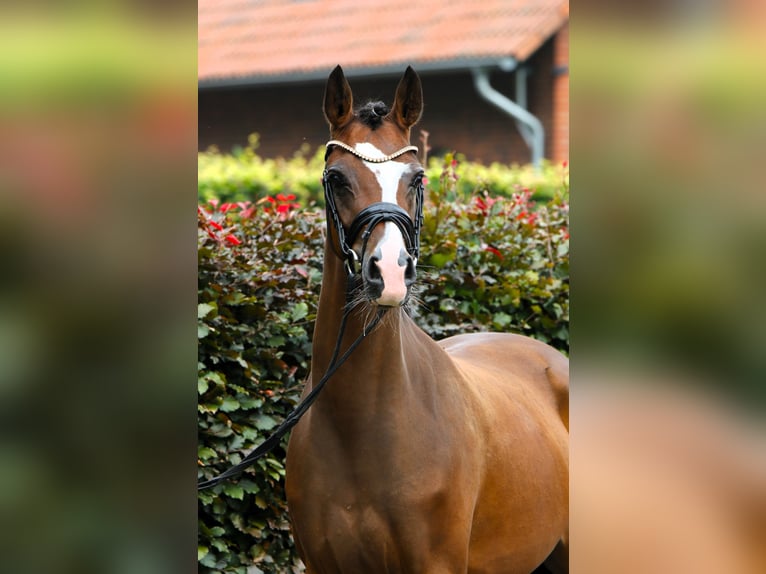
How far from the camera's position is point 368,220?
3020 mm

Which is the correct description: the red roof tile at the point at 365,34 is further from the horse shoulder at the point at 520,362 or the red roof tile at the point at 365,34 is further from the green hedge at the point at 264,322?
the horse shoulder at the point at 520,362

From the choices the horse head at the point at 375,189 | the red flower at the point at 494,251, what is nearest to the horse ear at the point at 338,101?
the horse head at the point at 375,189

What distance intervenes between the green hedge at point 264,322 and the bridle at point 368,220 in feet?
2.25

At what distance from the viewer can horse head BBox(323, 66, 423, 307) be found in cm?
289

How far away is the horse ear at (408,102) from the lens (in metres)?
3.39

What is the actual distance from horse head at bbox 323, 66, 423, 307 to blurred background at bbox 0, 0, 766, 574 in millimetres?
1890

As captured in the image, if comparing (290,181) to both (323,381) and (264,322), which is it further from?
(323,381)
